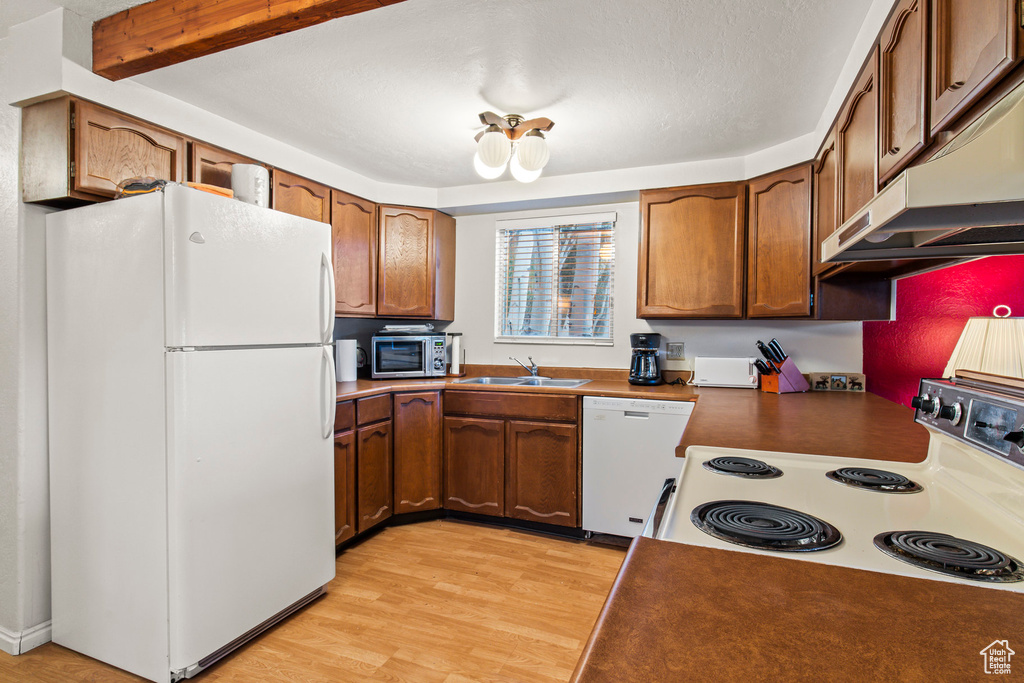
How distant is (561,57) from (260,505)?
6.65ft

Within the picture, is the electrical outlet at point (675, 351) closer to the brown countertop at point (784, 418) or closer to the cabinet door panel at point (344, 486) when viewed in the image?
the brown countertop at point (784, 418)

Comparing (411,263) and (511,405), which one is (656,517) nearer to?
(511,405)

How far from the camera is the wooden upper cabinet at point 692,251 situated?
286 centimetres

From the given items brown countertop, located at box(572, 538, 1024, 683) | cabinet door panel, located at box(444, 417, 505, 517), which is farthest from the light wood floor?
brown countertop, located at box(572, 538, 1024, 683)

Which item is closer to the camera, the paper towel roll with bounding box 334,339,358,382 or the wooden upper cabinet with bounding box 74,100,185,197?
the wooden upper cabinet with bounding box 74,100,185,197

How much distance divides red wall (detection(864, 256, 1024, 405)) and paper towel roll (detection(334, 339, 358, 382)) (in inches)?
115

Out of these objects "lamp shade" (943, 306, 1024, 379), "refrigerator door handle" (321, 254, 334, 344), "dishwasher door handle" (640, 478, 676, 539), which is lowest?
"dishwasher door handle" (640, 478, 676, 539)

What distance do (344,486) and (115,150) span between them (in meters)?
1.78

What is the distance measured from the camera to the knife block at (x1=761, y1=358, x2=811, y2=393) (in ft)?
9.08

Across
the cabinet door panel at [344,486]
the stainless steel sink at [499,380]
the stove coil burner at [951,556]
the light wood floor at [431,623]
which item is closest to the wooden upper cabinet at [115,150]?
the cabinet door panel at [344,486]

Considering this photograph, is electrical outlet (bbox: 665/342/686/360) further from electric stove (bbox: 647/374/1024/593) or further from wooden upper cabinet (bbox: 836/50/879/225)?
electric stove (bbox: 647/374/1024/593)

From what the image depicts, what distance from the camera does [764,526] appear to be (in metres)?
0.87

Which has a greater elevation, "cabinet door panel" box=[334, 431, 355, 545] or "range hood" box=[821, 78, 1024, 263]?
"range hood" box=[821, 78, 1024, 263]

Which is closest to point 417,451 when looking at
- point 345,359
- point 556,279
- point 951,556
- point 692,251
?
point 345,359
